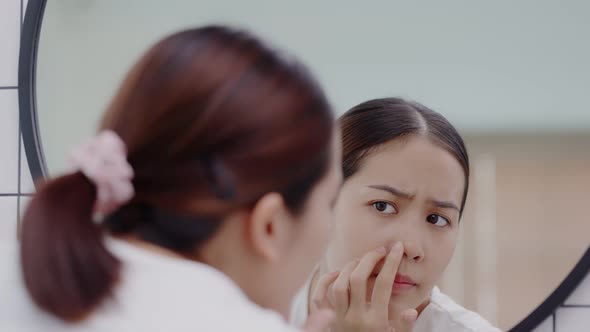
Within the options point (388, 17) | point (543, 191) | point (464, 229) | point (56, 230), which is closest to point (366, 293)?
point (464, 229)

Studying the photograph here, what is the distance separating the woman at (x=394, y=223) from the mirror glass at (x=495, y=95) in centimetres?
2

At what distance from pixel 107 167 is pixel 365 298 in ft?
1.57

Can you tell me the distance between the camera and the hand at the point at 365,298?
3.24 ft

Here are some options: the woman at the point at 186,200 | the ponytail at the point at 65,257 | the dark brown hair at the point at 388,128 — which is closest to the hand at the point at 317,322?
the woman at the point at 186,200

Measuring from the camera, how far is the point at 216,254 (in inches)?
26.5

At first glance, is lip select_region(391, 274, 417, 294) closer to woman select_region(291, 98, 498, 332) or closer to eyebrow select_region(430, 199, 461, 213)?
woman select_region(291, 98, 498, 332)

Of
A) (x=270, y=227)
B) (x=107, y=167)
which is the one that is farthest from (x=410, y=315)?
(x=107, y=167)

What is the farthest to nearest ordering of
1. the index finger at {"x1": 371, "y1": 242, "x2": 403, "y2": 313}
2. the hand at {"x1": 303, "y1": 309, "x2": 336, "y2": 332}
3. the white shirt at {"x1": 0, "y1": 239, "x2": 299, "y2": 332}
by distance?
the index finger at {"x1": 371, "y1": 242, "x2": 403, "y2": 313}
the hand at {"x1": 303, "y1": 309, "x2": 336, "y2": 332}
the white shirt at {"x1": 0, "y1": 239, "x2": 299, "y2": 332}

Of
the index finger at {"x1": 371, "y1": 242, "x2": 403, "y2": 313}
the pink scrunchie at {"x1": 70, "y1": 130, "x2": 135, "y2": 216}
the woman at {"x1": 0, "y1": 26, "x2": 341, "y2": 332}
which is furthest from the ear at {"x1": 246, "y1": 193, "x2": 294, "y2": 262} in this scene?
the index finger at {"x1": 371, "y1": 242, "x2": 403, "y2": 313}

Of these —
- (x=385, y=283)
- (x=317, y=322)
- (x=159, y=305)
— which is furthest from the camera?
(x=385, y=283)

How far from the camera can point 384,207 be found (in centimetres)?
103

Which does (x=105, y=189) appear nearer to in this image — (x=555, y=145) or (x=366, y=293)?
(x=366, y=293)

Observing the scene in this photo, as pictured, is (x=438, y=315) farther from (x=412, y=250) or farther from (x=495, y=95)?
(x=495, y=95)

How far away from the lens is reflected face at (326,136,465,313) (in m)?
1.00
